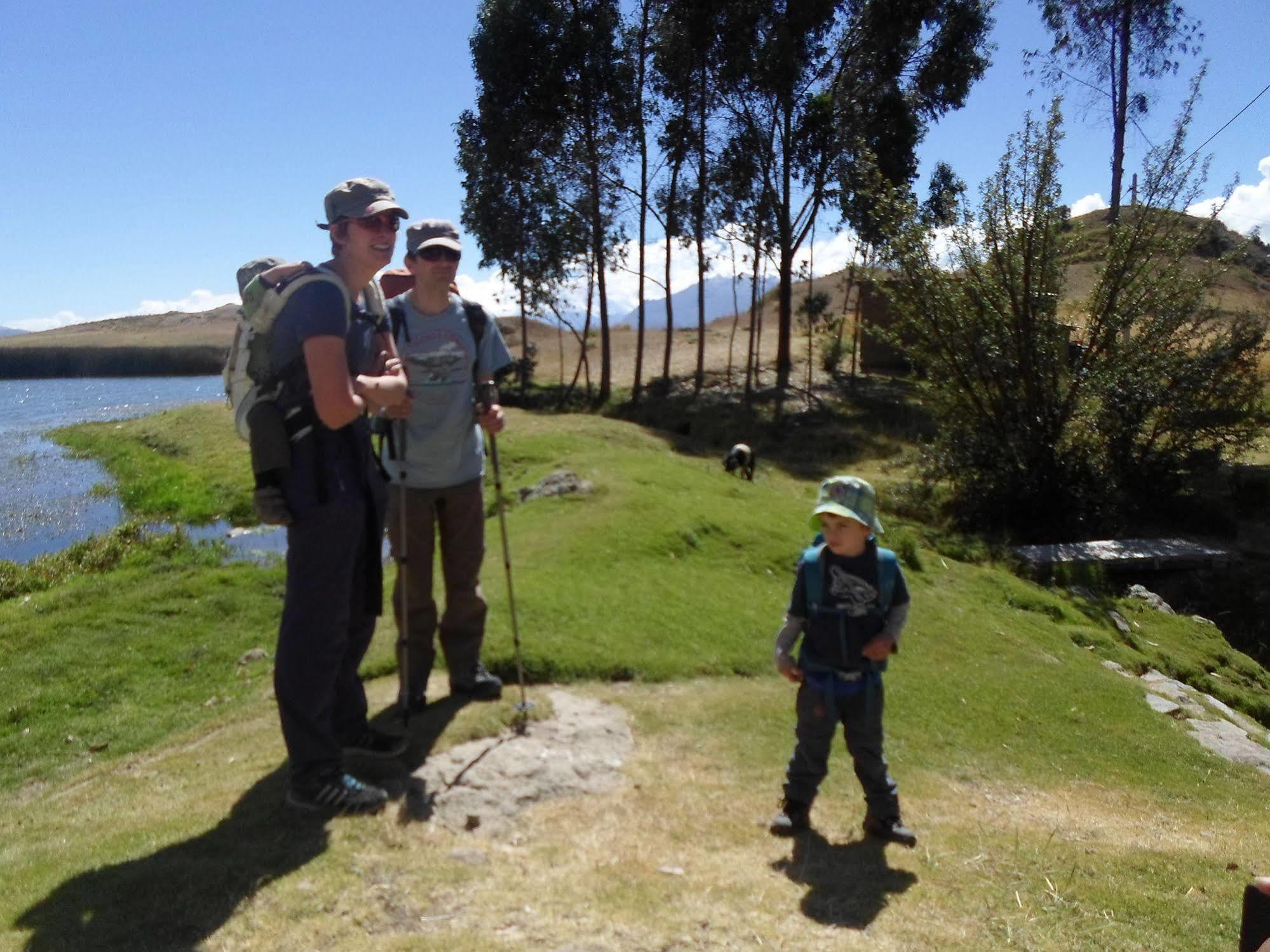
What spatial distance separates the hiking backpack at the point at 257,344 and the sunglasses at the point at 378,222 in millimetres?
236

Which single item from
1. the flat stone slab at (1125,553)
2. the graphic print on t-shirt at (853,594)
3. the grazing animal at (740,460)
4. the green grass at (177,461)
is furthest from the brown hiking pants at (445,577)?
the grazing animal at (740,460)

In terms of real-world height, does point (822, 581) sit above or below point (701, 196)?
below

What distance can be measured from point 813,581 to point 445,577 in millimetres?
1949

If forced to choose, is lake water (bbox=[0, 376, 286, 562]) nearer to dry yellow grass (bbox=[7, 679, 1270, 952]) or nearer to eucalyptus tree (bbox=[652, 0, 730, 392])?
dry yellow grass (bbox=[7, 679, 1270, 952])

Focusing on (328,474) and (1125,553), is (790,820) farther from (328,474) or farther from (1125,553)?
(1125,553)

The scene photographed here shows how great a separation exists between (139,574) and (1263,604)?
14.2 meters

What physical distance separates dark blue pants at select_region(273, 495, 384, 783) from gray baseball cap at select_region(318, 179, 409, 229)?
43.5 inches

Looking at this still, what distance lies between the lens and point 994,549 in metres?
14.6

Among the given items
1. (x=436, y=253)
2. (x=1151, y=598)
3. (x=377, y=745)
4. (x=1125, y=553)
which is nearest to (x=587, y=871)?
(x=377, y=745)

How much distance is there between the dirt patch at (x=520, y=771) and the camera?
4.32 metres

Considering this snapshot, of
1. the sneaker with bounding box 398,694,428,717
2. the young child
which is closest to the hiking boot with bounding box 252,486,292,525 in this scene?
the sneaker with bounding box 398,694,428,717

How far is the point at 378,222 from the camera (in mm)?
4137

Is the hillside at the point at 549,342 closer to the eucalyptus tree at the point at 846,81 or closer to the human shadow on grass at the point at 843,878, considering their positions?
the eucalyptus tree at the point at 846,81

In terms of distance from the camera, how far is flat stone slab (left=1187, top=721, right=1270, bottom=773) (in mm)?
7305
